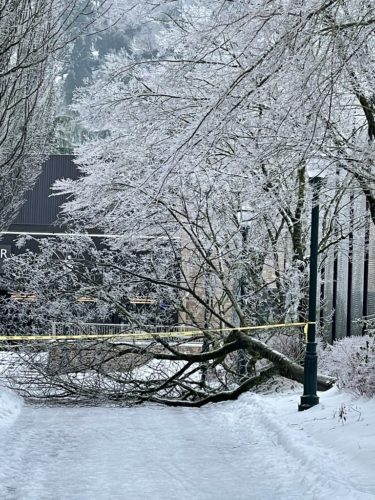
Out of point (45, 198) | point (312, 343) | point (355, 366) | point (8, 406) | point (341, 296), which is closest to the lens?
point (355, 366)

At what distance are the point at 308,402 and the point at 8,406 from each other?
547cm

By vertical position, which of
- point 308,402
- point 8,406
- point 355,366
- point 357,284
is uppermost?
point 357,284

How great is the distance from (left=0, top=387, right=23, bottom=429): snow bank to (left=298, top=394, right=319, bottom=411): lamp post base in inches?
179

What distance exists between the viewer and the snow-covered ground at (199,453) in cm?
855

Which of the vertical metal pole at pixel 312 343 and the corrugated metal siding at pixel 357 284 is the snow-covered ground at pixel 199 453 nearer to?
the vertical metal pole at pixel 312 343

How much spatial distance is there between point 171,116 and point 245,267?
243 inches

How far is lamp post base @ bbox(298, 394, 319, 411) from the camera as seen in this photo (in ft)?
42.7

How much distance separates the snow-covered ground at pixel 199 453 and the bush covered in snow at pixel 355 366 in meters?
0.24

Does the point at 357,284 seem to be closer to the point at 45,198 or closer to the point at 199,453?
the point at 199,453

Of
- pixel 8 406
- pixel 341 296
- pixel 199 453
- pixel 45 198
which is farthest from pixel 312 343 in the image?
pixel 45 198

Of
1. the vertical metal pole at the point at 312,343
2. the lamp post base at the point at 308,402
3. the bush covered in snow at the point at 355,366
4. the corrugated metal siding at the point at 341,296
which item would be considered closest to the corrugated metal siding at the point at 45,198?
the corrugated metal siding at the point at 341,296

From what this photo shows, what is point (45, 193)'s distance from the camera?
39.2m

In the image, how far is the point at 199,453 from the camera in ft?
36.1

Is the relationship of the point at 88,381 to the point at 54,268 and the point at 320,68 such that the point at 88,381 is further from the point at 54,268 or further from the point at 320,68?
the point at 320,68
